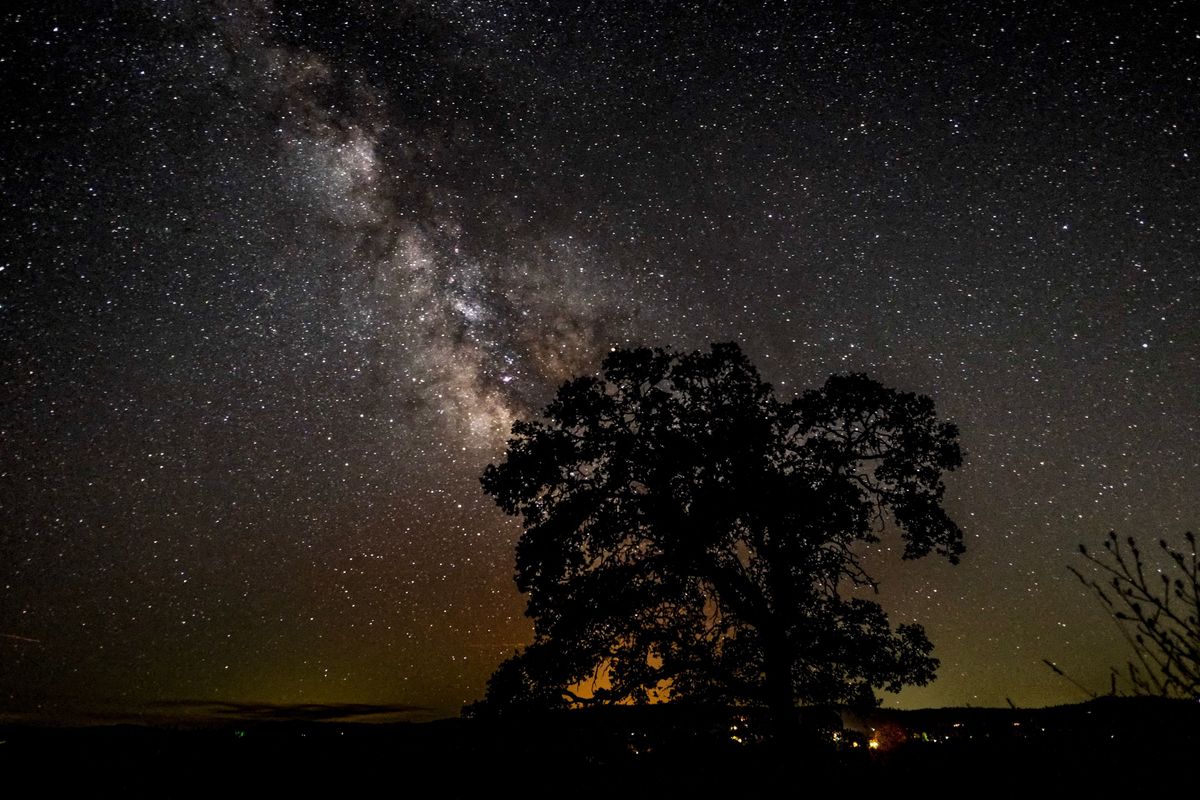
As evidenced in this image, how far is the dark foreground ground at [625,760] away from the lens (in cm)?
429

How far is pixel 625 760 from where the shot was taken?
35.3 feet

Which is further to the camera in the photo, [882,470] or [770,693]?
[882,470]

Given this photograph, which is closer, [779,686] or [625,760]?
[779,686]

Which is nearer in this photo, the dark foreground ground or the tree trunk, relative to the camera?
the dark foreground ground

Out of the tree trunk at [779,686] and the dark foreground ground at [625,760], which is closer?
the dark foreground ground at [625,760]

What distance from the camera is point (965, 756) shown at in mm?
6672

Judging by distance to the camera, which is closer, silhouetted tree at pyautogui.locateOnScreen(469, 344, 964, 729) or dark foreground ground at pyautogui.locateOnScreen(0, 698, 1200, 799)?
dark foreground ground at pyautogui.locateOnScreen(0, 698, 1200, 799)

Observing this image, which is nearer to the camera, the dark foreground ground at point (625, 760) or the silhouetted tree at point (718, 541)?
the dark foreground ground at point (625, 760)

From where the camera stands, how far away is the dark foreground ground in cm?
429

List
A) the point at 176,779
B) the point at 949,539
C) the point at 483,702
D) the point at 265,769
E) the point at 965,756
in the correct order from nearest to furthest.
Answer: the point at 965,756 → the point at 176,779 → the point at 265,769 → the point at 483,702 → the point at 949,539

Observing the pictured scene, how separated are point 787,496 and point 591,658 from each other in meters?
4.59

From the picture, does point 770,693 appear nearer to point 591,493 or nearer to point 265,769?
point 591,493

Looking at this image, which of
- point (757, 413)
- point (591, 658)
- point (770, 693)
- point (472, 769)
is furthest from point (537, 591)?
point (757, 413)

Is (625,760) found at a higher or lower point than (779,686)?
lower
